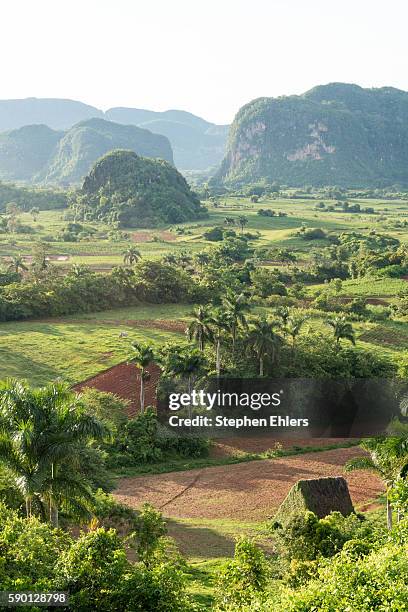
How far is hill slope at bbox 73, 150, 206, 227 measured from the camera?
14000cm

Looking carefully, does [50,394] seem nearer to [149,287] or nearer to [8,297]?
[8,297]

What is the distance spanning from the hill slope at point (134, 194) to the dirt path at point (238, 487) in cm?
10571

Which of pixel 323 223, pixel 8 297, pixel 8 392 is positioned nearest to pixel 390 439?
pixel 8 392

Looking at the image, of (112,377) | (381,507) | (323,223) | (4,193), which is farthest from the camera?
(4,193)

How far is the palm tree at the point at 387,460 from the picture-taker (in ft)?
74.0

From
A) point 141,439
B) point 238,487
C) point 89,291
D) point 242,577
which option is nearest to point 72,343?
point 89,291

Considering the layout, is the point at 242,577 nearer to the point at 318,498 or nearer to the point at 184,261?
the point at 318,498

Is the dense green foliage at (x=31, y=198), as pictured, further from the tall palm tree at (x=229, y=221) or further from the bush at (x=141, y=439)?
the bush at (x=141, y=439)

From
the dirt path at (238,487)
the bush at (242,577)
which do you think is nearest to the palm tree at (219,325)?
the dirt path at (238,487)

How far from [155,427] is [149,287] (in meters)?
31.3

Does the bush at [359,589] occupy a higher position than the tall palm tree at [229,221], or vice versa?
the tall palm tree at [229,221]

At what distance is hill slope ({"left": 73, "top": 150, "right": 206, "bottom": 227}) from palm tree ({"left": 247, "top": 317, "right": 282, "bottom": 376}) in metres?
95.5

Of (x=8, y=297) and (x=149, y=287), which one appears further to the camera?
(x=149, y=287)

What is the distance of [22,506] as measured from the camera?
66.5 feet
